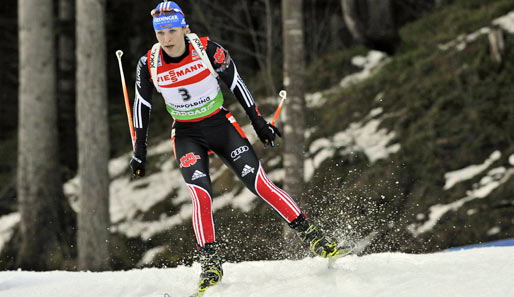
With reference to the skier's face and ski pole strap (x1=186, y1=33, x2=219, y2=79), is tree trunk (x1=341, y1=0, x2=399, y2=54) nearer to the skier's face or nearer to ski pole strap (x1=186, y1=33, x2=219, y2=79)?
ski pole strap (x1=186, y1=33, x2=219, y2=79)

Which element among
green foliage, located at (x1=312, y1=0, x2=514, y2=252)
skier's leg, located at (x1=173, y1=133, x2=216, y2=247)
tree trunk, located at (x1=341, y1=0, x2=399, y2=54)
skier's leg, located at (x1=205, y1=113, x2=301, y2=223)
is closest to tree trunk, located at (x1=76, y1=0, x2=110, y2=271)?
green foliage, located at (x1=312, y1=0, x2=514, y2=252)

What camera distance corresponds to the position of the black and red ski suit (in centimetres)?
466

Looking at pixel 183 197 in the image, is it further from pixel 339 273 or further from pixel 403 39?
pixel 339 273

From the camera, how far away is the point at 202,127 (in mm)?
4855

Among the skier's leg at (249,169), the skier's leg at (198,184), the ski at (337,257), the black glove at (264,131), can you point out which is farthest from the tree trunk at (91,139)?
the ski at (337,257)

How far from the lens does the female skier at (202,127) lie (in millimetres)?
4590

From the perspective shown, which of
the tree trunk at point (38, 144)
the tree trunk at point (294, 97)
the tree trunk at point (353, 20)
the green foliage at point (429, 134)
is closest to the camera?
the tree trunk at point (294, 97)

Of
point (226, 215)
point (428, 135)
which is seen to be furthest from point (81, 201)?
point (428, 135)

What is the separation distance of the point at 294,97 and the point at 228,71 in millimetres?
3051

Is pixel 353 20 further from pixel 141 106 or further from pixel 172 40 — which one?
pixel 172 40

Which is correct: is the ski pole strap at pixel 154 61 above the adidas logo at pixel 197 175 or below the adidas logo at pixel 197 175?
above

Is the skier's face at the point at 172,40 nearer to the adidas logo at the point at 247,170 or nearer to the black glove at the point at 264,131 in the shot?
the black glove at the point at 264,131

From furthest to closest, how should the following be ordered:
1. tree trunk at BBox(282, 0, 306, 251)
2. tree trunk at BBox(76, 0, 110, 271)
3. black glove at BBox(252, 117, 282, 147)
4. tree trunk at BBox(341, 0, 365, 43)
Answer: tree trunk at BBox(341, 0, 365, 43)
tree trunk at BBox(76, 0, 110, 271)
tree trunk at BBox(282, 0, 306, 251)
black glove at BBox(252, 117, 282, 147)

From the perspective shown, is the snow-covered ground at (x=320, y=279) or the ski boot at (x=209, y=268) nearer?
the snow-covered ground at (x=320, y=279)
